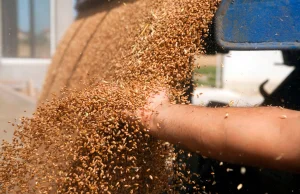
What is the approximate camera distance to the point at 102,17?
309 cm

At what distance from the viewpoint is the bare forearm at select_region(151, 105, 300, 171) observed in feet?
4.23

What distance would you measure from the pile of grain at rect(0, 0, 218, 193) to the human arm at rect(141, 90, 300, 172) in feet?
0.40

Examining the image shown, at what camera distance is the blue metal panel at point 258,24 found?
4.94ft

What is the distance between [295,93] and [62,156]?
5.02 ft

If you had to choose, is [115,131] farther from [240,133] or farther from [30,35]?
[30,35]

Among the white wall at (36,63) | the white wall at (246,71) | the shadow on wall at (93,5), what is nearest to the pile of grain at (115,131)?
the shadow on wall at (93,5)

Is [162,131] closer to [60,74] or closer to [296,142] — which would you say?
[296,142]

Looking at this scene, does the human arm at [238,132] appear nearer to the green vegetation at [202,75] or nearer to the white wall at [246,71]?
the green vegetation at [202,75]

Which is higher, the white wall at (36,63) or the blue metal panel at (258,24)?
the blue metal panel at (258,24)

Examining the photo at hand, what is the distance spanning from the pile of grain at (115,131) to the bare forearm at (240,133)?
0.53 feet

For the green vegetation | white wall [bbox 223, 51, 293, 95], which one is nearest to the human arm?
the green vegetation

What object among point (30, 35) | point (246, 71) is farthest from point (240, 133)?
point (30, 35)

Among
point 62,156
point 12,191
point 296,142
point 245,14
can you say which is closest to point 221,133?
point 296,142

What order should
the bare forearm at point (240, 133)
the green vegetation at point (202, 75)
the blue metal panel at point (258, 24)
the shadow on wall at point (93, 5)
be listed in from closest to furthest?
the bare forearm at point (240, 133), the blue metal panel at point (258, 24), the green vegetation at point (202, 75), the shadow on wall at point (93, 5)
